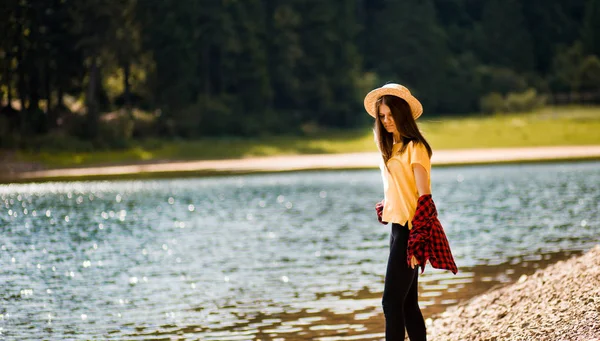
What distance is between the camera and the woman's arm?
718cm

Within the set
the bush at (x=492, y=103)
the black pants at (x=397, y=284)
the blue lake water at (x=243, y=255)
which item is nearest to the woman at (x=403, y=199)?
the black pants at (x=397, y=284)

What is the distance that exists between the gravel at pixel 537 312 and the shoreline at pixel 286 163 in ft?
116

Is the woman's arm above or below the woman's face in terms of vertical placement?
below

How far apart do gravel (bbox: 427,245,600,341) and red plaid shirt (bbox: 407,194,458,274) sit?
1.43 meters

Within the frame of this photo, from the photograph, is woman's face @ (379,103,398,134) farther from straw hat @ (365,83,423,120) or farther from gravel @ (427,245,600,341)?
gravel @ (427,245,600,341)

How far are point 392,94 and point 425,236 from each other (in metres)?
1.02

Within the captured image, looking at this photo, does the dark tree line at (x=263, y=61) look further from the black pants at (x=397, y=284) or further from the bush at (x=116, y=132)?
the black pants at (x=397, y=284)

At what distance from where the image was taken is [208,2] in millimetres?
65812

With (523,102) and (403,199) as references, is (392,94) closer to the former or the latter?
(403,199)

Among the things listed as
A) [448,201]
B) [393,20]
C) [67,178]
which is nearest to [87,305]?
[448,201]

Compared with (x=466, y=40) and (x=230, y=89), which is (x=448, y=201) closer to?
(x=230, y=89)

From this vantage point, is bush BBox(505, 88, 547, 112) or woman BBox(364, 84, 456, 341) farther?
bush BBox(505, 88, 547, 112)

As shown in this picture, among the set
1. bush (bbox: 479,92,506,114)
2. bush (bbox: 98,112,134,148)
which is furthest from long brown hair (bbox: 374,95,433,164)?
bush (bbox: 479,92,506,114)

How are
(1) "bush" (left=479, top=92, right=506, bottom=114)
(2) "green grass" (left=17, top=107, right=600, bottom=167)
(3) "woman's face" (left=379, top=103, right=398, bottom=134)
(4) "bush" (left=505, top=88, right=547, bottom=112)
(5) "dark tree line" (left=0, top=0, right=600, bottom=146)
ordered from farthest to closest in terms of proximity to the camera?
1. (1) "bush" (left=479, top=92, right=506, bottom=114)
2. (4) "bush" (left=505, top=88, right=547, bottom=112)
3. (5) "dark tree line" (left=0, top=0, right=600, bottom=146)
4. (2) "green grass" (left=17, top=107, right=600, bottom=167)
5. (3) "woman's face" (left=379, top=103, right=398, bottom=134)
